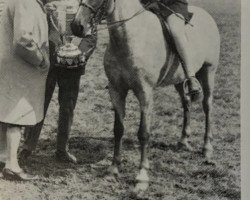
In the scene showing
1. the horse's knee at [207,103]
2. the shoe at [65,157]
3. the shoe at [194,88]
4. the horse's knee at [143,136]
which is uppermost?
the shoe at [194,88]

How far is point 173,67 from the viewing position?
3504 millimetres

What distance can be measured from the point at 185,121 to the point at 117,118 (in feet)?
1.89

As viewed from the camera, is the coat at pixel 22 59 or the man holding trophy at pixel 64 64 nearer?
the coat at pixel 22 59

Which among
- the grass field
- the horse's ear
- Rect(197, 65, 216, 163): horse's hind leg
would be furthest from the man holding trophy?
Rect(197, 65, 216, 163): horse's hind leg

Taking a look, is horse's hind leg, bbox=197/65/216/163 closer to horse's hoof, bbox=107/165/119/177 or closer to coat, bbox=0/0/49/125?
horse's hoof, bbox=107/165/119/177

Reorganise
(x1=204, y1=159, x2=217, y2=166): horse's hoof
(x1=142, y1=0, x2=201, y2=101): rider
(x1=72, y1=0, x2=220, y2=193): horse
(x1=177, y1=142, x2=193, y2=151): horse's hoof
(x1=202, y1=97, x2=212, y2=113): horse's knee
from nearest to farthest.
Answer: (x1=72, y1=0, x2=220, y2=193): horse
(x1=142, y1=0, x2=201, y2=101): rider
(x1=204, y1=159, x2=217, y2=166): horse's hoof
(x1=177, y1=142, x2=193, y2=151): horse's hoof
(x1=202, y1=97, x2=212, y2=113): horse's knee

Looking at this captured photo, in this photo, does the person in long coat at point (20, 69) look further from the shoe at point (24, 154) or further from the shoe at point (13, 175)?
the shoe at point (24, 154)

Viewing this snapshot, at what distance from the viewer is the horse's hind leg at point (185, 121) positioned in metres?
3.73

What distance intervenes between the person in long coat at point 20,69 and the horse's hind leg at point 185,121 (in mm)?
919

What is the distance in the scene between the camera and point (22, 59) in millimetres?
3219

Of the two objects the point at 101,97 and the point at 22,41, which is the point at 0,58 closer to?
the point at 22,41

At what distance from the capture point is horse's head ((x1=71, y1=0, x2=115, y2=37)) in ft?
10.1

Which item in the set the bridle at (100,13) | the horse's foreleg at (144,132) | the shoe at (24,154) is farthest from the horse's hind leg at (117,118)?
the shoe at (24,154)

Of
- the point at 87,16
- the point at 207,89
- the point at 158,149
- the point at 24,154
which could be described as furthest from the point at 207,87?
the point at 24,154
